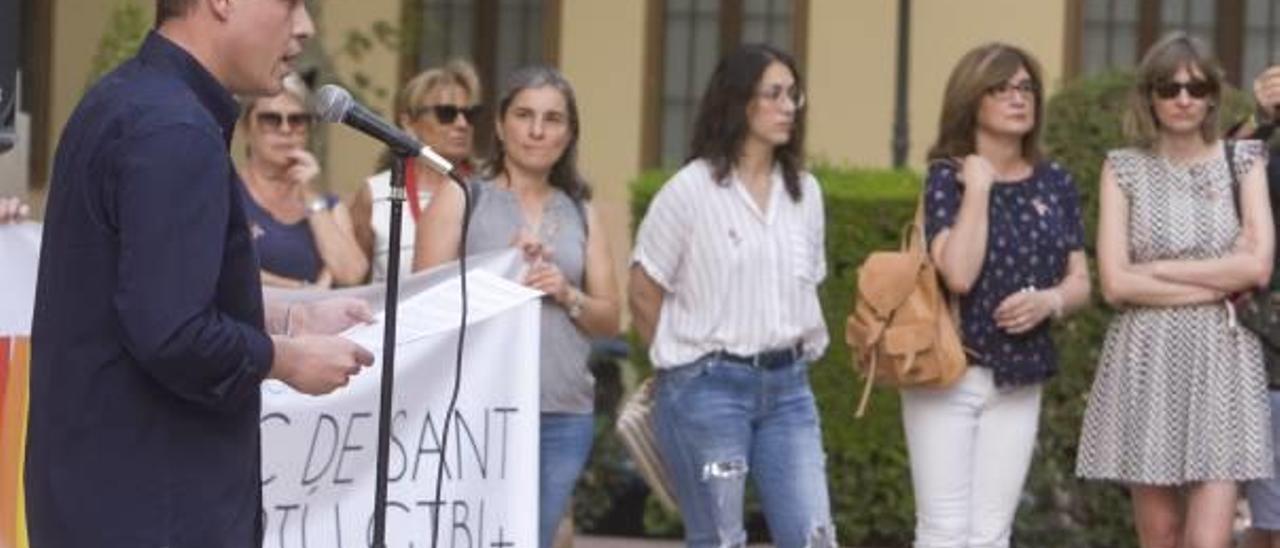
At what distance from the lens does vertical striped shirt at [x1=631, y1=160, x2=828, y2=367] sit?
9.53 metres

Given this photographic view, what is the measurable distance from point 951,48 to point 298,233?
9.18 meters

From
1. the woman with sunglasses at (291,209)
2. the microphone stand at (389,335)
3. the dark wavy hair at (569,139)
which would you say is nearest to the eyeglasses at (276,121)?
the woman with sunglasses at (291,209)

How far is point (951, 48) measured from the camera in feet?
61.8

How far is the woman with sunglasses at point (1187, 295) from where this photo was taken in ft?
A: 32.5

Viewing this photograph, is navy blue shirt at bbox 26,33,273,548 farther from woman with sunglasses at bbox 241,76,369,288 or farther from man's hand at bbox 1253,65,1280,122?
man's hand at bbox 1253,65,1280,122

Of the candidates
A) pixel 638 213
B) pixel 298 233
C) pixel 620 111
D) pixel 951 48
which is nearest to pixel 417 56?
pixel 620 111

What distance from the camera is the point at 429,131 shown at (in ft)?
34.6

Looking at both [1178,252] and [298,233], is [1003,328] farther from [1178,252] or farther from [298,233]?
[298,233]

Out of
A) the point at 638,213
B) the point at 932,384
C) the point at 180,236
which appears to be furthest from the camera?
the point at 638,213

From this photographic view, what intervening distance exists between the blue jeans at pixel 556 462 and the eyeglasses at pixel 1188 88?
79.6 inches

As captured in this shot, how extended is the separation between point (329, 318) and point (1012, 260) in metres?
4.02

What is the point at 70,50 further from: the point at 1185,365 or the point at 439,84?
the point at 1185,365

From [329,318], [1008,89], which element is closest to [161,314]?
[329,318]

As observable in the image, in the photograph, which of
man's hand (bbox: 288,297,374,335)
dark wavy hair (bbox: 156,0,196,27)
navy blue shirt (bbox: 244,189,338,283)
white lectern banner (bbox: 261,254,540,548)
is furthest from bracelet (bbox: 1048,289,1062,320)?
dark wavy hair (bbox: 156,0,196,27)
